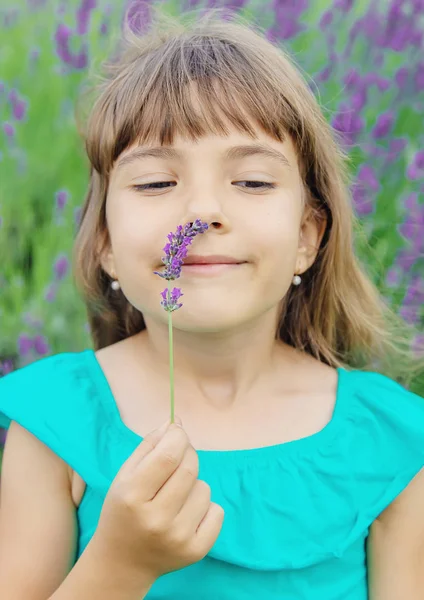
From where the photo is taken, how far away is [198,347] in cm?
170

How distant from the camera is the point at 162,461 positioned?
4.00 ft

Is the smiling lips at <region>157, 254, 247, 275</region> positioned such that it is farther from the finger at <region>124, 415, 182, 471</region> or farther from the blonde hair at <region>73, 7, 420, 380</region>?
the finger at <region>124, 415, 182, 471</region>

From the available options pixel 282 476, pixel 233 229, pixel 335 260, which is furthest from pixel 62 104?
pixel 282 476

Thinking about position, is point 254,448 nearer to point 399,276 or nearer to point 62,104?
point 399,276

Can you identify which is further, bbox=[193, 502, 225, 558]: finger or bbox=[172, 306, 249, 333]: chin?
bbox=[172, 306, 249, 333]: chin

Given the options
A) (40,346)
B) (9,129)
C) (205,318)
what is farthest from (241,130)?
(9,129)

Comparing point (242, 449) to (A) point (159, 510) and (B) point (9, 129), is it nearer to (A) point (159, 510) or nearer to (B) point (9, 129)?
(A) point (159, 510)

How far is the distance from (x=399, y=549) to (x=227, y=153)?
0.84 m

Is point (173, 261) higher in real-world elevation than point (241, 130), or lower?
lower

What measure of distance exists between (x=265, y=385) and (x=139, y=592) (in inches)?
22.4

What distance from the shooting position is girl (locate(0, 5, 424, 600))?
150cm

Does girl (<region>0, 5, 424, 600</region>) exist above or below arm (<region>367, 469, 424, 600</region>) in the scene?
above

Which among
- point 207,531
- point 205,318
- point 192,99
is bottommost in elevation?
point 207,531

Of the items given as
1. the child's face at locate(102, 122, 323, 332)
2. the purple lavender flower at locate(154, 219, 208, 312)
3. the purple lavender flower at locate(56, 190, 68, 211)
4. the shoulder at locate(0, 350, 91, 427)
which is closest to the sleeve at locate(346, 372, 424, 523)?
the child's face at locate(102, 122, 323, 332)
